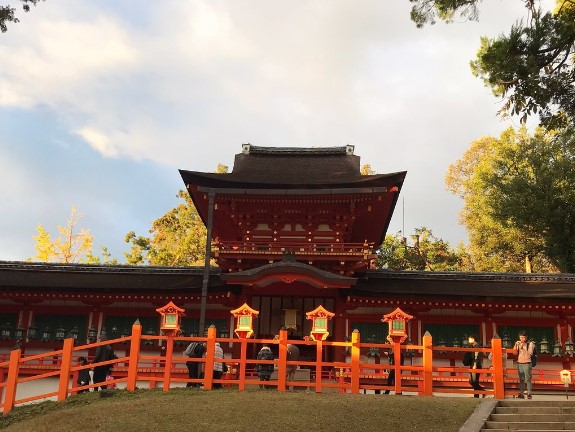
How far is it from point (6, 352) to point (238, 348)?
8791mm

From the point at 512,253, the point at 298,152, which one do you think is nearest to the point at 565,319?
the point at 298,152

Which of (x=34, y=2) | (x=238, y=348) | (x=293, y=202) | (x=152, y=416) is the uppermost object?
(x=34, y=2)

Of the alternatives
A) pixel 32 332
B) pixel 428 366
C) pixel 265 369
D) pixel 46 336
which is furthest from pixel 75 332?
pixel 428 366

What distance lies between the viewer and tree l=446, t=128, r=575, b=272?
36781 mm

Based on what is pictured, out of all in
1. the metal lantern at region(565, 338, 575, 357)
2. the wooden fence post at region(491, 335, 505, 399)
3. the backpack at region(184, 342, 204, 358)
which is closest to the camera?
the wooden fence post at region(491, 335, 505, 399)

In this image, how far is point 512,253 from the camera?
40.0 meters

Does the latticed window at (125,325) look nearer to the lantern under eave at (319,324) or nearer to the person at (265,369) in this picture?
the person at (265,369)

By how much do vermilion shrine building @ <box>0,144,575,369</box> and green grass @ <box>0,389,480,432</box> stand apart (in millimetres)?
7306

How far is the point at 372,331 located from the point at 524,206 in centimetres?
1951

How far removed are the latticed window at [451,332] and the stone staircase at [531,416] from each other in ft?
26.6

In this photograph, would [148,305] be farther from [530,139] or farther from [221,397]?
[530,139]

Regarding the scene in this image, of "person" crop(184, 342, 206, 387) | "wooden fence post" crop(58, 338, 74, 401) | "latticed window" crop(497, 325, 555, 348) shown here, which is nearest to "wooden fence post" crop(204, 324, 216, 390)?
"person" crop(184, 342, 206, 387)

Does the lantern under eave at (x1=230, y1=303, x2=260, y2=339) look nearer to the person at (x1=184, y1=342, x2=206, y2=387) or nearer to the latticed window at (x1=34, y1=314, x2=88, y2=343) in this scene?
the person at (x1=184, y1=342, x2=206, y2=387)

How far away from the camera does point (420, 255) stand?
43.1m
